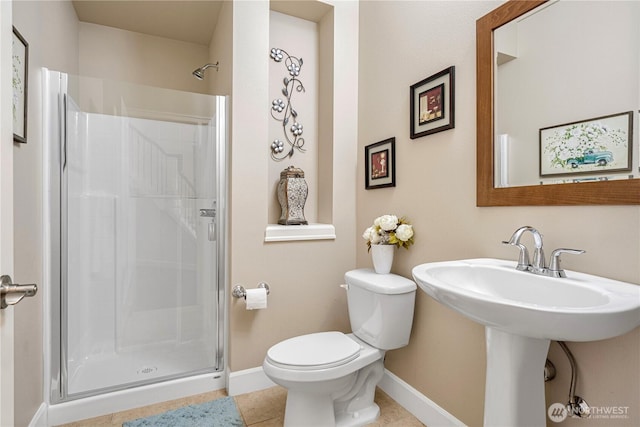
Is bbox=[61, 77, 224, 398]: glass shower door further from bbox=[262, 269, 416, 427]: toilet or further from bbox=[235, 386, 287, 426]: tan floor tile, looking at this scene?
bbox=[262, 269, 416, 427]: toilet

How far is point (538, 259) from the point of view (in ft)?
3.63

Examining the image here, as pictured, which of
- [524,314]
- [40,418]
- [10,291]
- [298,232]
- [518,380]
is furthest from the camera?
[298,232]

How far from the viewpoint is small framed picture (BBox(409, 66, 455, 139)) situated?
154cm

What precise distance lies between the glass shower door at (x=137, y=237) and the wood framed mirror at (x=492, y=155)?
145cm

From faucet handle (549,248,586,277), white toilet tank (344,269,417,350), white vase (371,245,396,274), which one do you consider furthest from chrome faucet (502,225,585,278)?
white vase (371,245,396,274)

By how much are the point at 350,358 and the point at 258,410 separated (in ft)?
2.16

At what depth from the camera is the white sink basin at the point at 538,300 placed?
77 centimetres

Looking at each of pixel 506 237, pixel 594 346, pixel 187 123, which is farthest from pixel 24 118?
pixel 594 346

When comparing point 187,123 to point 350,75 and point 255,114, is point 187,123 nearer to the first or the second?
point 255,114

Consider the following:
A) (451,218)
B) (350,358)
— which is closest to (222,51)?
(451,218)

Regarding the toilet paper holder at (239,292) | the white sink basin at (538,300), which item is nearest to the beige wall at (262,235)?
the toilet paper holder at (239,292)

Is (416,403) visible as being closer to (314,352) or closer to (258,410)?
(314,352)

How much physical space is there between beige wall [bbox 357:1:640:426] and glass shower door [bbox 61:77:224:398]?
3.47ft

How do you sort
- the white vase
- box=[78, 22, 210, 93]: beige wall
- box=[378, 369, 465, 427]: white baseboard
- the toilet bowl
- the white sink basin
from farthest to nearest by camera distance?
box=[78, 22, 210, 93]: beige wall < the white vase < box=[378, 369, 465, 427]: white baseboard < the toilet bowl < the white sink basin
